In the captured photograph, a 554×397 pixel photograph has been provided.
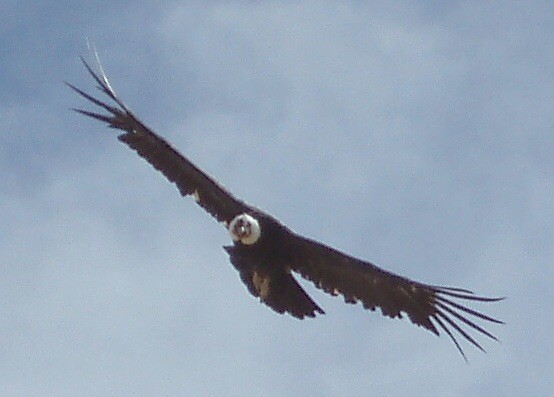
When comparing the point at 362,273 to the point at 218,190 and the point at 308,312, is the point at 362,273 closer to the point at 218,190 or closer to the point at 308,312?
the point at 308,312

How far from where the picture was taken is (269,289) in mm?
22344

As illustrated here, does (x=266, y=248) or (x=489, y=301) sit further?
(x=266, y=248)

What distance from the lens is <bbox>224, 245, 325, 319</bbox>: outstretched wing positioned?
2228 centimetres

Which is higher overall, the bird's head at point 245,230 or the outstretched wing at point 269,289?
the bird's head at point 245,230

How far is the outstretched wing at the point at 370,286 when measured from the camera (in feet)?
71.8

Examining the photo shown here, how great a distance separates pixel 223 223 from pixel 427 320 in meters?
3.23

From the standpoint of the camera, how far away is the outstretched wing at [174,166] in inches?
906

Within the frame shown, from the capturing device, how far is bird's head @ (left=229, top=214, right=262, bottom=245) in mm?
22250

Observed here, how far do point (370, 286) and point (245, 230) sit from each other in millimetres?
1878

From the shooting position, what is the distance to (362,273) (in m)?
22.5

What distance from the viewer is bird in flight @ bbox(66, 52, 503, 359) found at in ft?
72.8

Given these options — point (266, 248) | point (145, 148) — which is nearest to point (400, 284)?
point (266, 248)

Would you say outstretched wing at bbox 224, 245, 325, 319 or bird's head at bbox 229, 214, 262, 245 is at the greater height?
bird's head at bbox 229, 214, 262, 245

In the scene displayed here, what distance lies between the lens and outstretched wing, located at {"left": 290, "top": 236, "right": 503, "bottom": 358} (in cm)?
2188
